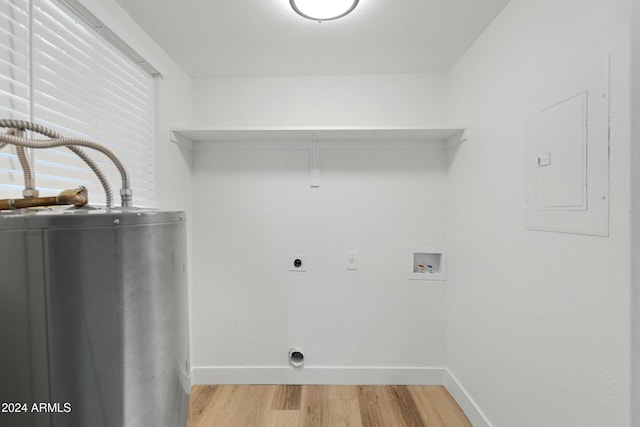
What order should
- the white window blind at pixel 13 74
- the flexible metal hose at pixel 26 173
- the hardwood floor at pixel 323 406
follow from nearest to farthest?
1. the flexible metal hose at pixel 26 173
2. the white window blind at pixel 13 74
3. the hardwood floor at pixel 323 406

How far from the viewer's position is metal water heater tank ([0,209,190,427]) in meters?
0.48

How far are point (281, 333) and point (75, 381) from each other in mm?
1428

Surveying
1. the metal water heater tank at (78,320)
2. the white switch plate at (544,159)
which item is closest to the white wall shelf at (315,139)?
the white switch plate at (544,159)

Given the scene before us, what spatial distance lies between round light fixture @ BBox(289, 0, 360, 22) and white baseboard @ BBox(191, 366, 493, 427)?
2041 mm

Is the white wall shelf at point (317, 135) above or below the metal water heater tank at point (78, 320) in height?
above

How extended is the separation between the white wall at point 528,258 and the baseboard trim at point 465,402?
0.04m

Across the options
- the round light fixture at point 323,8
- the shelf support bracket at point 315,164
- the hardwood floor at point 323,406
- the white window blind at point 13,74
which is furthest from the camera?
the shelf support bracket at point 315,164

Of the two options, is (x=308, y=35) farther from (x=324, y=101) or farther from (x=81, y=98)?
(x=81, y=98)

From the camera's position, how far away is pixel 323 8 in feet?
3.78

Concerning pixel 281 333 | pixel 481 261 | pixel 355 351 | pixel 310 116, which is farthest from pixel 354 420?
pixel 310 116

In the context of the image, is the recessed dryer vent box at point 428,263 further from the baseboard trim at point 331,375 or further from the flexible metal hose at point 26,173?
the flexible metal hose at point 26,173

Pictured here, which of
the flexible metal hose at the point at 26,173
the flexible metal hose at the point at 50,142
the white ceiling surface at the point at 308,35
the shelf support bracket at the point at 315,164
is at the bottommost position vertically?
the flexible metal hose at the point at 26,173

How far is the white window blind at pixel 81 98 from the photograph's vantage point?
89 centimetres

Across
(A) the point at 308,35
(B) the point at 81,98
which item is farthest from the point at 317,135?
(B) the point at 81,98
